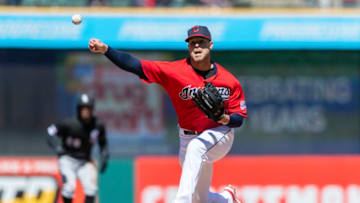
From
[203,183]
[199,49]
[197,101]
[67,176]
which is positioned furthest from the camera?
[67,176]

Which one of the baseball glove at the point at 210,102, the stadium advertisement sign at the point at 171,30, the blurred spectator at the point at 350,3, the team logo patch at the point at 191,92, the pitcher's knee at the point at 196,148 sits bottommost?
the pitcher's knee at the point at 196,148

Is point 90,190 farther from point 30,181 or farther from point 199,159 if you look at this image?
point 199,159

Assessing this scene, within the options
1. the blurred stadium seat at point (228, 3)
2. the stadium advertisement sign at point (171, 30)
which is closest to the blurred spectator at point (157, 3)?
the blurred stadium seat at point (228, 3)

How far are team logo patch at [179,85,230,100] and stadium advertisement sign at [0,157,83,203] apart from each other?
12.9 feet

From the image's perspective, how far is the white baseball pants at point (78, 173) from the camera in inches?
373

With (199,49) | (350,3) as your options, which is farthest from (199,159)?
(350,3)

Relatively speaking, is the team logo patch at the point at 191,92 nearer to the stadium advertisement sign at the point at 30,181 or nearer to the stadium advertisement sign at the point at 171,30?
the stadium advertisement sign at the point at 30,181

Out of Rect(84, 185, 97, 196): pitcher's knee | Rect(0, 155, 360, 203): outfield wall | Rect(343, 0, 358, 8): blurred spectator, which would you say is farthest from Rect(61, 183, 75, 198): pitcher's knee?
Rect(343, 0, 358, 8): blurred spectator

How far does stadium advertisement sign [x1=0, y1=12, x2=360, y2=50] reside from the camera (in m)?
15.3

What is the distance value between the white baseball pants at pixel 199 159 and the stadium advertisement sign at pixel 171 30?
8616 mm

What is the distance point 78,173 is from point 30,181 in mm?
1033

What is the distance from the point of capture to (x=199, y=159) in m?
6.57

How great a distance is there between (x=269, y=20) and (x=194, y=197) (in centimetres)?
922

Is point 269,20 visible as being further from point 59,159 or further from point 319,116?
point 59,159
